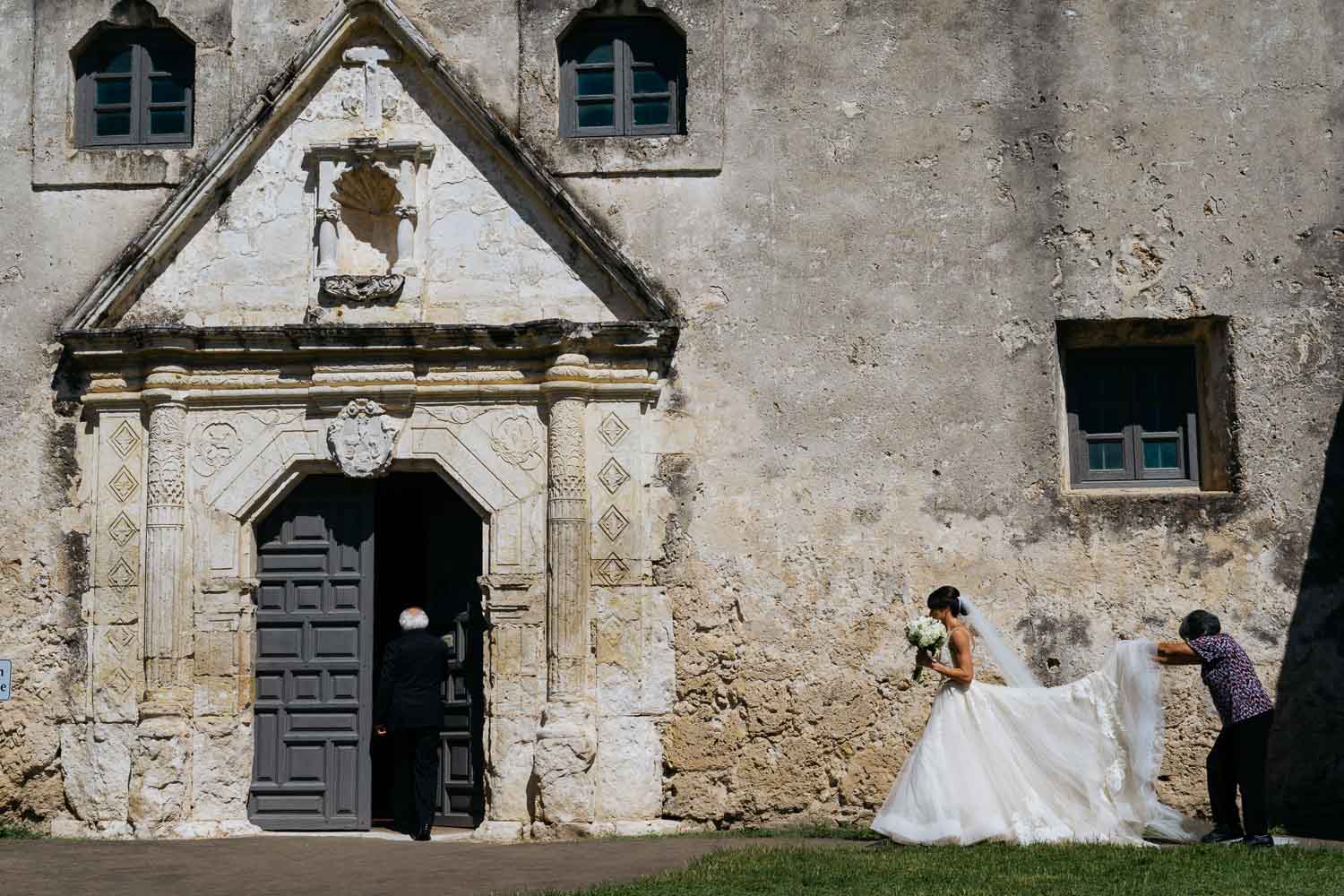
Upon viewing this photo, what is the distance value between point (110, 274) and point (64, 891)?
4.17 meters

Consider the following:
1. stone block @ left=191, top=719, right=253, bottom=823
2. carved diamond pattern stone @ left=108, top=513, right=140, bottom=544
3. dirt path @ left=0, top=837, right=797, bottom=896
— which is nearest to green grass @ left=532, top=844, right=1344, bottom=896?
dirt path @ left=0, top=837, right=797, bottom=896

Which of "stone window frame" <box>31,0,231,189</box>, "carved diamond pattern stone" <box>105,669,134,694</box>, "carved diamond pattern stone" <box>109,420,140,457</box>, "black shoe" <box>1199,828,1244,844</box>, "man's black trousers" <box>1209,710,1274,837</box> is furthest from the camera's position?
"stone window frame" <box>31,0,231,189</box>

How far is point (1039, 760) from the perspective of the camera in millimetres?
8922

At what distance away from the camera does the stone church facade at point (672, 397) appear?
1035 cm

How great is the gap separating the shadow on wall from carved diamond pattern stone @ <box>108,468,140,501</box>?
7199 mm

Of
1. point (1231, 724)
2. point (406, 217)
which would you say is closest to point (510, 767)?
point (406, 217)

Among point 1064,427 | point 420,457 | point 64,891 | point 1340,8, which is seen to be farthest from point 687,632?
point 1340,8

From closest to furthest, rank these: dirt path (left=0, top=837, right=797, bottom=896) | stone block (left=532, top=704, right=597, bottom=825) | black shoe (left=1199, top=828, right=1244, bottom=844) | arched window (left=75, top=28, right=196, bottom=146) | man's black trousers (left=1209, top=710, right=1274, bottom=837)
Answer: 1. dirt path (left=0, top=837, right=797, bottom=896)
2. man's black trousers (left=1209, top=710, right=1274, bottom=837)
3. black shoe (left=1199, top=828, right=1244, bottom=844)
4. stone block (left=532, top=704, right=597, bottom=825)
5. arched window (left=75, top=28, right=196, bottom=146)

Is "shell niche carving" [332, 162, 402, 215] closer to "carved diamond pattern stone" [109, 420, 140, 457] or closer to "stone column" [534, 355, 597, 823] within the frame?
"stone column" [534, 355, 597, 823]

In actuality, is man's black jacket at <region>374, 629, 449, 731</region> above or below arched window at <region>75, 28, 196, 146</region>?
below

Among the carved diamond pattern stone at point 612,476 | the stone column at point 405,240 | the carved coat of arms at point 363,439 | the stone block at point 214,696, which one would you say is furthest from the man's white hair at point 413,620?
the stone column at point 405,240

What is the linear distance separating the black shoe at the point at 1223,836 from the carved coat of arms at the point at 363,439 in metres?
5.28

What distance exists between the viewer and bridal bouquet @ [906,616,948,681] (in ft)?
29.5

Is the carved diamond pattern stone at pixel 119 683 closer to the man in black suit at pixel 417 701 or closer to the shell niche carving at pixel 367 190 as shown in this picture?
the man in black suit at pixel 417 701
